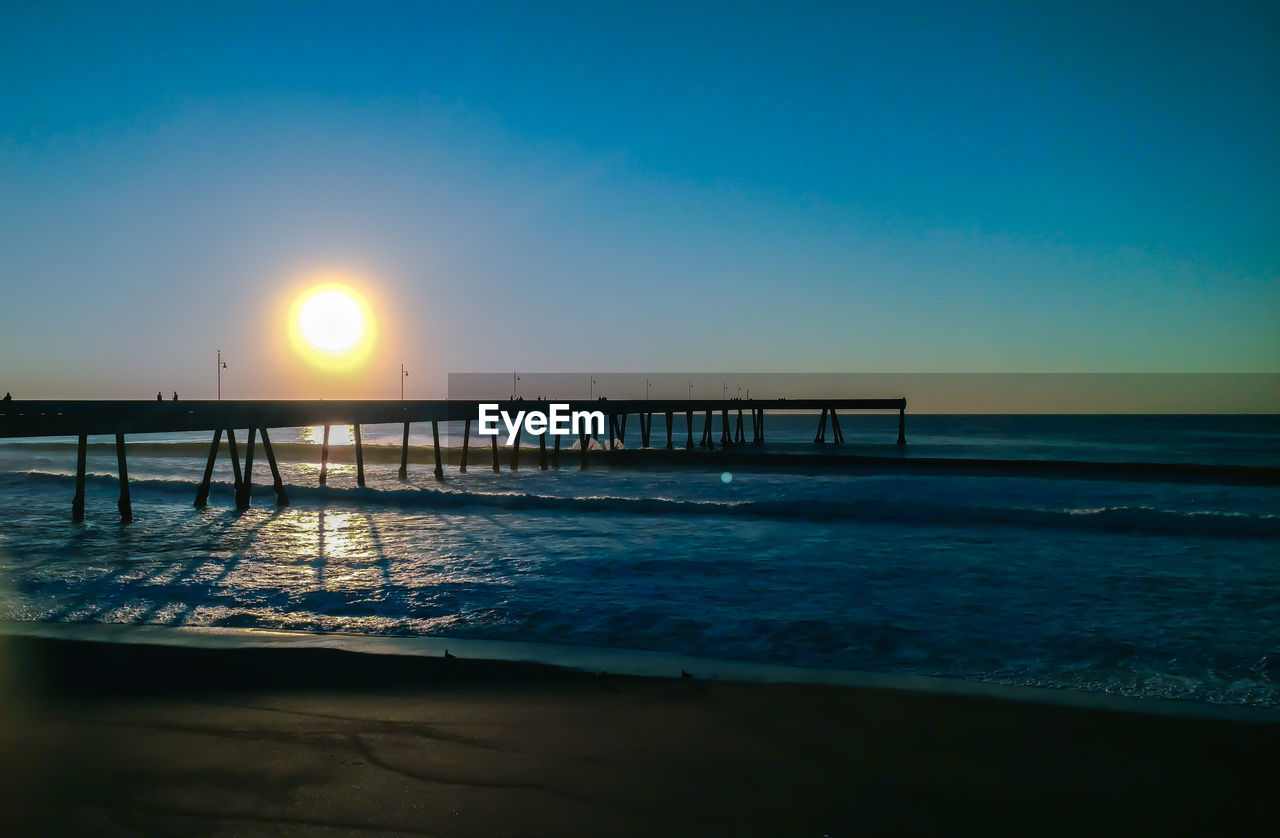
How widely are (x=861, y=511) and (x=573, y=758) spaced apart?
15188 millimetres

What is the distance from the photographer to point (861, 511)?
59.6ft

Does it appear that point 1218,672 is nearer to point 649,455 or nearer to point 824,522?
point 824,522

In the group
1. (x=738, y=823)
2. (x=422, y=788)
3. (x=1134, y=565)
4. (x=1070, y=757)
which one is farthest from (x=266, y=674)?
(x=1134, y=565)

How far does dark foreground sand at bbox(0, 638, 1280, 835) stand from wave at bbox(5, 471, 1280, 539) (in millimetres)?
11816

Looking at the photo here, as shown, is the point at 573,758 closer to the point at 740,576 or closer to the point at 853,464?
the point at 740,576

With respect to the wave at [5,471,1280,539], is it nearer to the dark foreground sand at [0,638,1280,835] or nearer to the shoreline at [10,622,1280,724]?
the shoreline at [10,622,1280,724]

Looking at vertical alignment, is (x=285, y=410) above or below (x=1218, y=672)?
above

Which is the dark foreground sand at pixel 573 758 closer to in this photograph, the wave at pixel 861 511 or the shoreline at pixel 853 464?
the wave at pixel 861 511

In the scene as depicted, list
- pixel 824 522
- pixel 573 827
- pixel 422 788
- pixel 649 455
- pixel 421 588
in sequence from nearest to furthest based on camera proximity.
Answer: pixel 573 827 → pixel 422 788 → pixel 421 588 → pixel 824 522 → pixel 649 455

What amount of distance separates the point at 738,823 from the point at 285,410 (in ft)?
64.6

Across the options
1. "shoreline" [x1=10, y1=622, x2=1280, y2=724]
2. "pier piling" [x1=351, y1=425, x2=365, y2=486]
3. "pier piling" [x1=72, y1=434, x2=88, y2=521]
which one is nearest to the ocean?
"shoreline" [x1=10, y1=622, x2=1280, y2=724]

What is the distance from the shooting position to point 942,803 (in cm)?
364

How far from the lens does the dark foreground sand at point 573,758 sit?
11.2ft

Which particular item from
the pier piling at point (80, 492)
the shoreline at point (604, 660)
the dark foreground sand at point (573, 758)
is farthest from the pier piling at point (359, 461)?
the dark foreground sand at point (573, 758)
